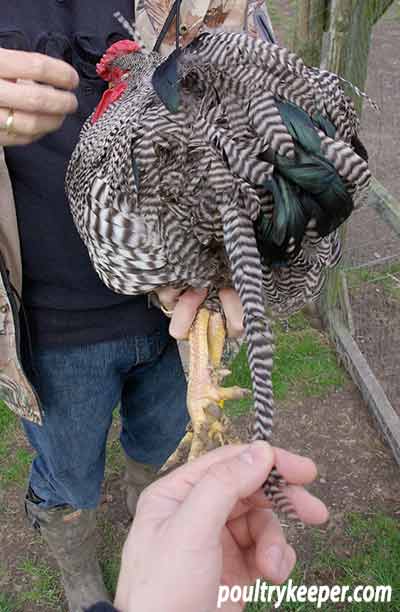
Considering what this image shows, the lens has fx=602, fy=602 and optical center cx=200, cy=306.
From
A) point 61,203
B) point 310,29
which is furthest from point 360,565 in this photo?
point 310,29

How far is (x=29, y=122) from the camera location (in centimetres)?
121

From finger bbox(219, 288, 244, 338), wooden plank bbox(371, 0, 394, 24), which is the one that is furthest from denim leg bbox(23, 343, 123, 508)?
wooden plank bbox(371, 0, 394, 24)

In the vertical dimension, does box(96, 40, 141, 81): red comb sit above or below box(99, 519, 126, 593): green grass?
above

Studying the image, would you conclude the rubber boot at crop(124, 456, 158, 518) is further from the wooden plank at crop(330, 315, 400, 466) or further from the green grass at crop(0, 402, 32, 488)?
the wooden plank at crop(330, 315, 400, 466)

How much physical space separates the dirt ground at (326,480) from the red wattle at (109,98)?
2024 millimetres

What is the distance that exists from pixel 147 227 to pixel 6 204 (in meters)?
0.42

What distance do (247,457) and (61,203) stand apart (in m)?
0.94

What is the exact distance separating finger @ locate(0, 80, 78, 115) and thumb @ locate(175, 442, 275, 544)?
768 mm

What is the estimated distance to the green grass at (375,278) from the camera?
3625mm

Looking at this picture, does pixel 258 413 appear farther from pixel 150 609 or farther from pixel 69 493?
pixel 69 493

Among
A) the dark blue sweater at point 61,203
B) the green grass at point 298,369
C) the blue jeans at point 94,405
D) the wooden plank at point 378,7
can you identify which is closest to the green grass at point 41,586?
the blue jeans at point 94,405

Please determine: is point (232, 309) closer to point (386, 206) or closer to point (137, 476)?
point (137, 476)

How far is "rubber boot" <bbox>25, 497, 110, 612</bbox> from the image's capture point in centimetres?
227

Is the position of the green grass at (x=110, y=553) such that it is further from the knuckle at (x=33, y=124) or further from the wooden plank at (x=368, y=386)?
the knuckle at (x=33, y=124)
